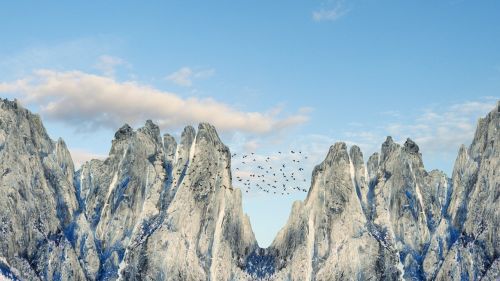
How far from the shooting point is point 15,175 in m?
179

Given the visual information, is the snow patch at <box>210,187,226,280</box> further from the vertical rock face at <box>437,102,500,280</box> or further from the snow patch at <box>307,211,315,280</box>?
the vertical rock face at <box>437,102,500,280</box>

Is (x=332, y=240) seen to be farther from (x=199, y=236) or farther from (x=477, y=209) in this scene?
(x=477, y=209)

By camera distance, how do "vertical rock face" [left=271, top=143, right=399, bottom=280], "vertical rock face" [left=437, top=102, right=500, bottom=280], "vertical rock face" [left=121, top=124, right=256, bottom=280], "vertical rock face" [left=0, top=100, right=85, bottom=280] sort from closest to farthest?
1. "vertical rock face" [left=437, top=102, right=500, bottom=280]
2. "vertical rock face" [left=0, top=100, right=85, bottom=280]
3. "vertical rock face" [left=121, top=124, right=256, bottom=280]
4. "vertical rock face" [left=271, top=143, right=399, bottom=280]

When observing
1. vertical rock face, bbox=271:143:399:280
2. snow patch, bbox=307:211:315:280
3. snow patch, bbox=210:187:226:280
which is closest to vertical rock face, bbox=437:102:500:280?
vertical rock face, bbox=271:143:399:280

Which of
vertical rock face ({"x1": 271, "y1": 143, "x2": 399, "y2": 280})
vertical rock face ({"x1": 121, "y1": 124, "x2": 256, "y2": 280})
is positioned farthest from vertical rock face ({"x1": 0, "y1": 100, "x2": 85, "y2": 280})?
vertical rock face ({"x1": 271, "y1": 143, "x2": 399, "y2": 280})

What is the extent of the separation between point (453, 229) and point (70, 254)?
10113cm

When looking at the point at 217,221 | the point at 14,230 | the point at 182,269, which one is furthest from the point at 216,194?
the point at 14,230

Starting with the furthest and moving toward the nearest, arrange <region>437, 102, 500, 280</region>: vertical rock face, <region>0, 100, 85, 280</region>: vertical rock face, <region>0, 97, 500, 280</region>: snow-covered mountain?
<region>0, 97, 500, 280</region>: snow-covered mountain
<region>0, 100, 85, 280</region>: vertical rock face
<region>437, 102, 500, 280</region>: vertical rock face

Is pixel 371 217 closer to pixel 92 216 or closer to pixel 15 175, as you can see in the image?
pixel 92 216

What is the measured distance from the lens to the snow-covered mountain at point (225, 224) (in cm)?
17812

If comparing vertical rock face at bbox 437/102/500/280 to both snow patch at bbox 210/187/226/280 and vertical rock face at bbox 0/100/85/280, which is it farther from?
vertical rock face at bbox 0/100/85/280

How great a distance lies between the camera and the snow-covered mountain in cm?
17812

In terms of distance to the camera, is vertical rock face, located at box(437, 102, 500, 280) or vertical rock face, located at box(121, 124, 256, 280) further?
vertical rock face, located at box(121, 124, 256, 280)

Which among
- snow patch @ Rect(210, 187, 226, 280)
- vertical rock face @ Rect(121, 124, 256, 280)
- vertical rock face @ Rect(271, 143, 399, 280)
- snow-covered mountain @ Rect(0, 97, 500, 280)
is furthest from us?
snow patch @ Rect(210, 187, 226, 280)
